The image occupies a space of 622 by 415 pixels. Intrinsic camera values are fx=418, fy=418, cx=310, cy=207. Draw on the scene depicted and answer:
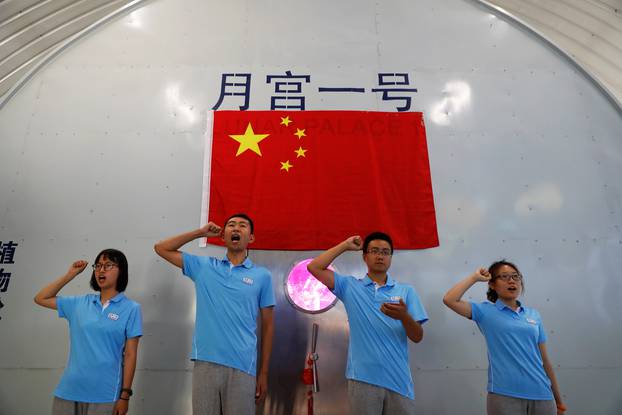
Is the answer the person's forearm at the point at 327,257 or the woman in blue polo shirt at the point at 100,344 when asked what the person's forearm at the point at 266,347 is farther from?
the woman in blue polo shirt at the point at 100,344

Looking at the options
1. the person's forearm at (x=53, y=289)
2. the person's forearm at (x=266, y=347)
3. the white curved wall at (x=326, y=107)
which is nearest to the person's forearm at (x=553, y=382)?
the white curved wall at (x=326, y=107)

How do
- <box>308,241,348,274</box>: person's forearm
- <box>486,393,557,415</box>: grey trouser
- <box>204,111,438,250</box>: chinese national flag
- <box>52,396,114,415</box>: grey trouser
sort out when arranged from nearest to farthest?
<box>52,396,114,415</box>: grey trouser
<box>486,393,557,415</box>: grey trouser
<box>308,241,348,274</box>: person's forearm
<box>204,111,438,250</box>: chinese national flag

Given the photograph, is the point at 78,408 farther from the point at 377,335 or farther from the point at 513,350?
the point at 513,350

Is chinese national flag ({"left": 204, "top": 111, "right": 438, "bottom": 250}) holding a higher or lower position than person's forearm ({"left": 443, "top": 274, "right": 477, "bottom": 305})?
higher

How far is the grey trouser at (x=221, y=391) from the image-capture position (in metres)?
2.19

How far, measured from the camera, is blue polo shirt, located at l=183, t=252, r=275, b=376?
2270mm

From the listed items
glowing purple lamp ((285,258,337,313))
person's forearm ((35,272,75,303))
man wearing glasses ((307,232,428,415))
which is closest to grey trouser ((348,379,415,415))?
man wearing glasses ((307,232,428,415))

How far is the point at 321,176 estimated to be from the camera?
10.8ft

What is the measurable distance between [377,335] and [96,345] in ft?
4.99

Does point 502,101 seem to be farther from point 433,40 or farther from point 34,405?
point 34,405

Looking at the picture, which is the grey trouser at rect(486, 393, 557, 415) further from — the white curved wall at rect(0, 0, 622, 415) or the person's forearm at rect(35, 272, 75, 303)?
the person's forearm at rect(35, 272, 75, 303)

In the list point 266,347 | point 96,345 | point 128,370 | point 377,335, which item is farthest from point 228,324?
point 377,335

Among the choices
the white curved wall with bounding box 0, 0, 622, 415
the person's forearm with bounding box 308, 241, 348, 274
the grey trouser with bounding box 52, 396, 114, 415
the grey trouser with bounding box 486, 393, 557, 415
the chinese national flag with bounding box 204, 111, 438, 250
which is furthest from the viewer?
the chinese national flag with bounding box 204, 111, 438, 250

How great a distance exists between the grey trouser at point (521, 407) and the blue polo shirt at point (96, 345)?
2.04 metres
